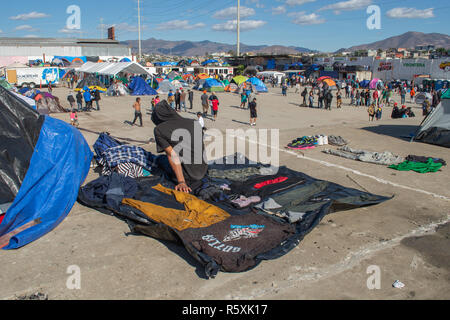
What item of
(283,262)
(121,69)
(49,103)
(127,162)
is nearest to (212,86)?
(121,69)

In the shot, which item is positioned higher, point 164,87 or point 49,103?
point 164,87

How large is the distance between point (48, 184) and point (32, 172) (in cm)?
34

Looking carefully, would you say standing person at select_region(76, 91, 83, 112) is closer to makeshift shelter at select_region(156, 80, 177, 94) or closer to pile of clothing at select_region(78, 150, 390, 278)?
makeshift shelter at select_region(156, 80, 177, 94)

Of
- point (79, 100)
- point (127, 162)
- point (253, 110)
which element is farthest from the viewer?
point (79, 100)

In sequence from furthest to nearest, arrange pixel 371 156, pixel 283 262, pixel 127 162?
pixel 371 156 → pixel 127 162 → pixel 283 262

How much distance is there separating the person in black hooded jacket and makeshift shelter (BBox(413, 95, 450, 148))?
8.88 meters

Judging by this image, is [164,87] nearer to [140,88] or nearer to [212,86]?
[140,88]

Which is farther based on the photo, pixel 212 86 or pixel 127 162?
pixel 212 86

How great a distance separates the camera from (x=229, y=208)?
19.2ft

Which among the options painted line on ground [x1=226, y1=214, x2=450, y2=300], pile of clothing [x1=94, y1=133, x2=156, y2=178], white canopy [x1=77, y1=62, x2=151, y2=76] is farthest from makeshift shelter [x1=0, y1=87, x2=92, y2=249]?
white canopy [x1=77, y1=62, x2=151, y2=76]

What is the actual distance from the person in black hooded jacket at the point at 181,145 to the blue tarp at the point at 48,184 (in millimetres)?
1784

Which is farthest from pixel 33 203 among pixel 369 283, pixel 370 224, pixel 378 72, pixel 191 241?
pixel 378 72

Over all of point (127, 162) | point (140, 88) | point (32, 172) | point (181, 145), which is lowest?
point (127, 162)
